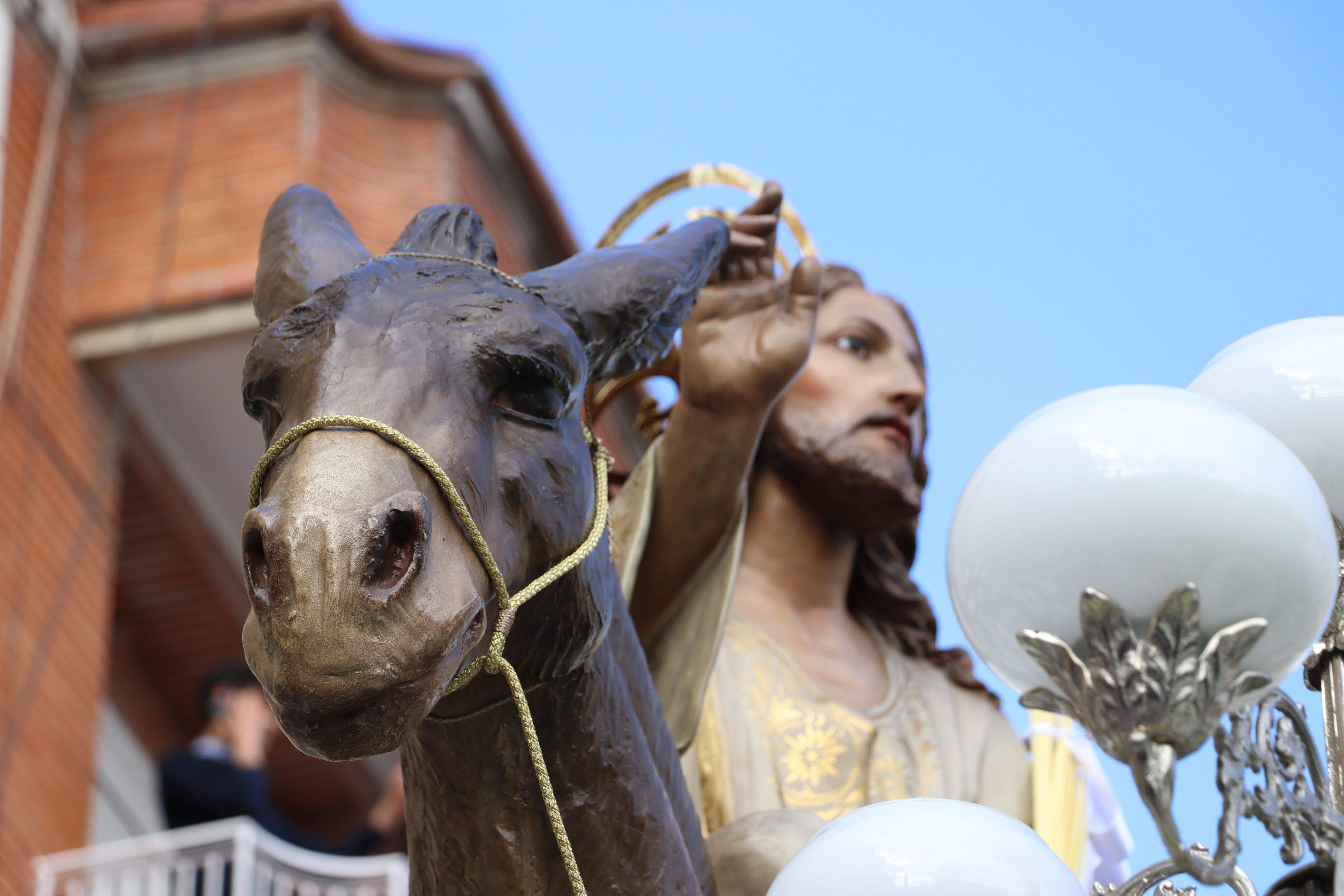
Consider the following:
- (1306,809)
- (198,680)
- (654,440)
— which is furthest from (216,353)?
(1306,809)

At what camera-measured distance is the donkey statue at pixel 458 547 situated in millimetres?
1729

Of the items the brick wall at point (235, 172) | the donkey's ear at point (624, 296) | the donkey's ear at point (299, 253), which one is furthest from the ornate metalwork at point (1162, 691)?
the brick wall at point (235, 172)

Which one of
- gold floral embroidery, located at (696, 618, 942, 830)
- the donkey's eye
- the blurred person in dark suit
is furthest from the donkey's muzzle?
the blurred person in dark suit

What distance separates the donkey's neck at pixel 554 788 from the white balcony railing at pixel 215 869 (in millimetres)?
5301

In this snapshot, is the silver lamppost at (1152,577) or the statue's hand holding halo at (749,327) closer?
the silver lamppost at (1152,577)

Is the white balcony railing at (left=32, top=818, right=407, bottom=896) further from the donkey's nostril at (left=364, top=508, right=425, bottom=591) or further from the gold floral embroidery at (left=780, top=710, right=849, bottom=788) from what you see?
the donkey's nostril at (left=364, top=508, right=425, bottom=591)

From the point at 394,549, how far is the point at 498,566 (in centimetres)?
19

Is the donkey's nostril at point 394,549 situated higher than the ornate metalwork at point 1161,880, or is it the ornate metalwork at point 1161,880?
the donkey's nostril at point 394,549

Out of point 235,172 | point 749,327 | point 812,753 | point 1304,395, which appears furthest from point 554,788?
point 235,172

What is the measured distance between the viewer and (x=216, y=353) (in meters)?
9.46

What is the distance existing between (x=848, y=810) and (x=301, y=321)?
176 centimetres

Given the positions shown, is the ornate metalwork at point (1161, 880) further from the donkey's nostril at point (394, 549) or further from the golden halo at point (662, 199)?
the golden halo at point (662, 199)

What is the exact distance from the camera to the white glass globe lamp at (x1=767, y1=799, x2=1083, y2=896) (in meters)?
1.86

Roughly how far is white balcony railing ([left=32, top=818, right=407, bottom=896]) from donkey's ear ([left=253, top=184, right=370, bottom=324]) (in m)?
5.19
